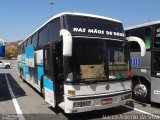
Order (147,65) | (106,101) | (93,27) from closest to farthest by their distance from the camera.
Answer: (106,101)
(93,27)
(147,65)

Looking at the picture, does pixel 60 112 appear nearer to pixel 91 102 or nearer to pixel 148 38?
pixel 91 102

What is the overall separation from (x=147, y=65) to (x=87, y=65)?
10.6ft

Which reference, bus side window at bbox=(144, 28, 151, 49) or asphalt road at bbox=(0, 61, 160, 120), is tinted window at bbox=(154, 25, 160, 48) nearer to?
bus side window at bbox=(144, 28, 151, 49)

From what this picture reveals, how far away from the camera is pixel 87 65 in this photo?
812cm

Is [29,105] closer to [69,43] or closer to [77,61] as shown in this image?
[77,61]

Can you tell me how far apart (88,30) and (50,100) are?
8.39ft

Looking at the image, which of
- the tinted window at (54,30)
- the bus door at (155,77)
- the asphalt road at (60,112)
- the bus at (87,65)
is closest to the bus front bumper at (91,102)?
the bus at (87,65)

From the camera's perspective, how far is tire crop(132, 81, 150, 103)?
10570mm

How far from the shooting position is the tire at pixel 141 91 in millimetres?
10570

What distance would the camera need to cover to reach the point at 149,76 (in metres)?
10.3

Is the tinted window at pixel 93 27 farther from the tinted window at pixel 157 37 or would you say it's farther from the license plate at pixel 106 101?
the license plate at pixel 106 101

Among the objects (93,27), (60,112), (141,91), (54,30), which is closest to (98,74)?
(93,27)

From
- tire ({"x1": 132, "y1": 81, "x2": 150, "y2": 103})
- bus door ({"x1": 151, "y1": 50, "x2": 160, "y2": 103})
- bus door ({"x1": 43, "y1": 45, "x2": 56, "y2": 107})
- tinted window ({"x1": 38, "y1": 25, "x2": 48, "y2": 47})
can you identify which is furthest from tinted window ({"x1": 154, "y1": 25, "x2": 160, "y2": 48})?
tinted window ({"x1": 38, "y1": 25, "x2": 48, "y2": 47})

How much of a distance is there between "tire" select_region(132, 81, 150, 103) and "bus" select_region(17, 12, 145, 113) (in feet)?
6.15
